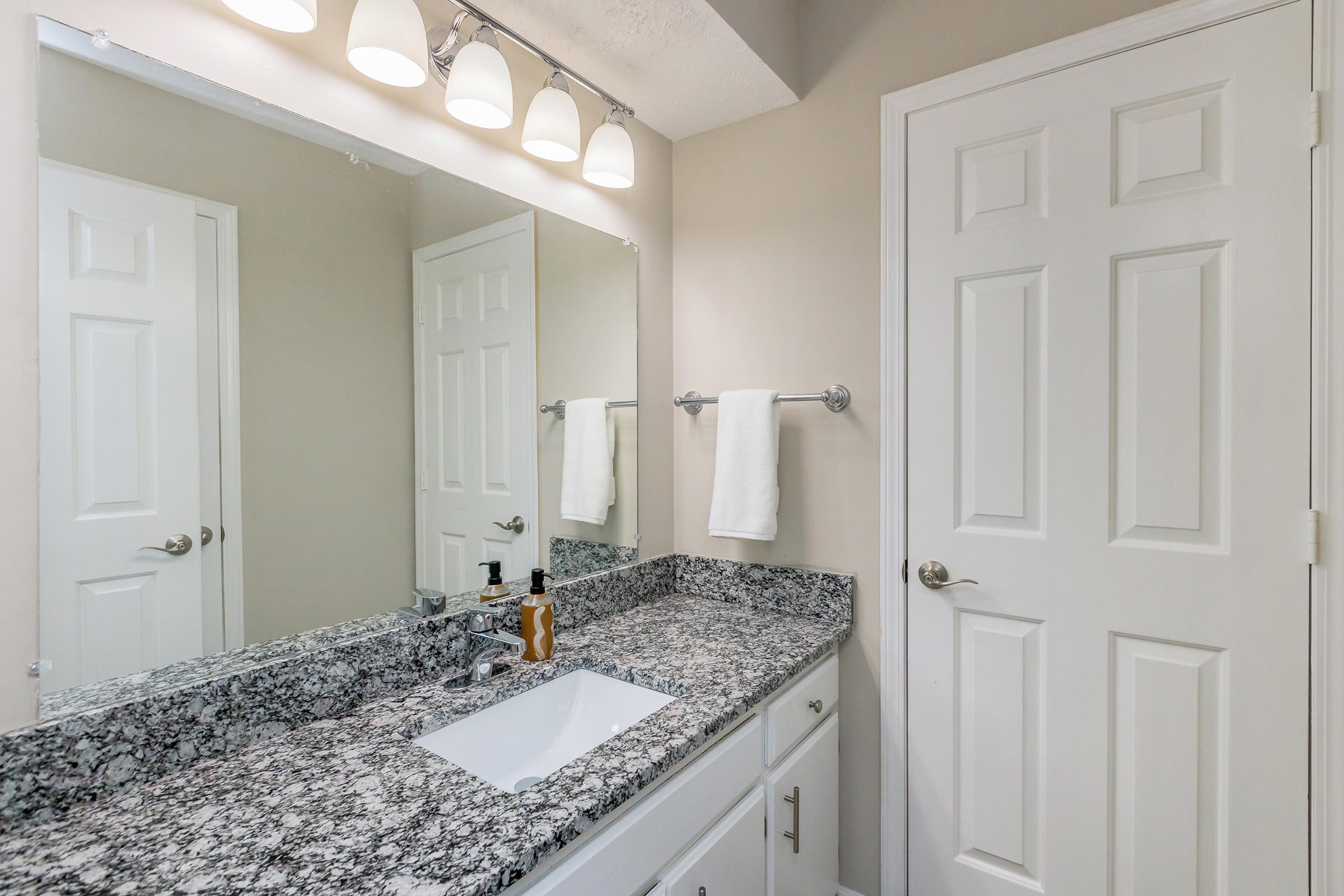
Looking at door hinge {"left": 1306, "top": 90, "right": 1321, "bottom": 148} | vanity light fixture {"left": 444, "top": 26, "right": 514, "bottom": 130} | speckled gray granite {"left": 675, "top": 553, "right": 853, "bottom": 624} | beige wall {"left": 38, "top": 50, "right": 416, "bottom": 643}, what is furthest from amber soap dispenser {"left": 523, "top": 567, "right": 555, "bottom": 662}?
door hinge {"left": 1306, "top": 90, "right": 1321, "bottom": 148}

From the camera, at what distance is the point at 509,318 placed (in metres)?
1.36

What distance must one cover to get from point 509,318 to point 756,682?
3.04 feet

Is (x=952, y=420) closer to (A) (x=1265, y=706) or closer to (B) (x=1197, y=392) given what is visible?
(B) (x=1197, y=392)

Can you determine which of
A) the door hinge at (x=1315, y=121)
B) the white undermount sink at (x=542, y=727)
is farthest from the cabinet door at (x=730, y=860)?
the door hinge at (x=1315, y=121)

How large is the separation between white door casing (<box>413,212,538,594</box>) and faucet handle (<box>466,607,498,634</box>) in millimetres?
71

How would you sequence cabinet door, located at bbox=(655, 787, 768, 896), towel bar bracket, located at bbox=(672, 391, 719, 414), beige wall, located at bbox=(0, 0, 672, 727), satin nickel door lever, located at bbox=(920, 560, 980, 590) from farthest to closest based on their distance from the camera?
towel bar bracket, located at bbox=(672, 391, 719, 414) < satin nickel door lever, located at bbox=(920, 560, 980, 590) < cabinet door, located at bbox=(655, 787, 768, 896) < beige wall, located at bbox=(0, 0, 672, 727)

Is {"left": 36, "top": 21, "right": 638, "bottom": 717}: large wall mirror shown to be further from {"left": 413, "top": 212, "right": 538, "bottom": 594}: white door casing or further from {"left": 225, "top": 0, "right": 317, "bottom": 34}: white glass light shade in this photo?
{"left": 225, "top": 0, "right": 317, "bottom": 34}: white glass light shade

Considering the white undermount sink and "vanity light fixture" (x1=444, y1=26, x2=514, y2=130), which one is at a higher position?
"vanity light fixture" (x1=444, y1=26, x2=514, y2=130)

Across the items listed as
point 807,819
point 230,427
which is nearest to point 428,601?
point 230,427

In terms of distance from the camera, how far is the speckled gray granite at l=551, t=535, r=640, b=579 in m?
1.51

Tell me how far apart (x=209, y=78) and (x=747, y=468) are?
1.29 metres

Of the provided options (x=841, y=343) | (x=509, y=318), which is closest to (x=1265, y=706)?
(x=841, y=343)

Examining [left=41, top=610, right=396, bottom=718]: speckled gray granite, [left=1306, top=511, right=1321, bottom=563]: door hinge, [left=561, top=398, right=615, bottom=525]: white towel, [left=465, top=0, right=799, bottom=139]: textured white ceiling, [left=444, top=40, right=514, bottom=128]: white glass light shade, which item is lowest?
[left=41, top=610, right=396, bottom=718]: speckled gray granite

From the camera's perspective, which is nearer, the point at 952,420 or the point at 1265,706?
the point at 1265,706
